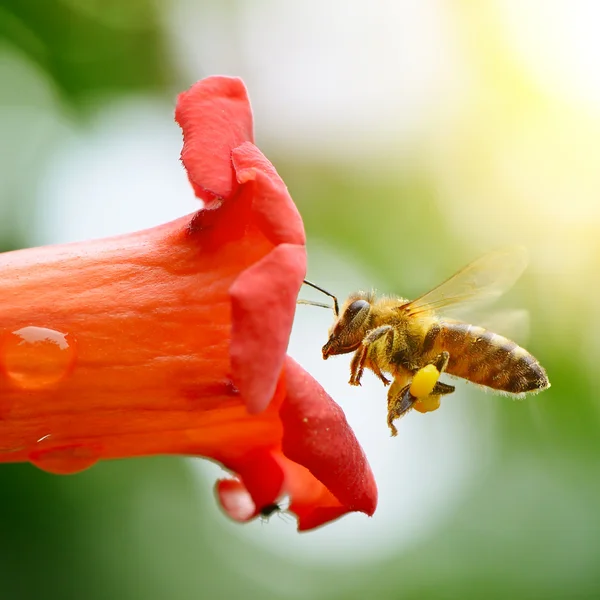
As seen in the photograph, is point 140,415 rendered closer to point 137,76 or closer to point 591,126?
point 137,76

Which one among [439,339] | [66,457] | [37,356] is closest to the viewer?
[37,356]

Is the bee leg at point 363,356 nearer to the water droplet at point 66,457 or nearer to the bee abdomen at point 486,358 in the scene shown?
the bee abdomen at point 486,358

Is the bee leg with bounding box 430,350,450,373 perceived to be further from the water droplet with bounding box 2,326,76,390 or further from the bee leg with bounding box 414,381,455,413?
the water droplet with bounding box 2,326,76,390

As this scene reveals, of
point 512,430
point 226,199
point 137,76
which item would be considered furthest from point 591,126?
point 226,199

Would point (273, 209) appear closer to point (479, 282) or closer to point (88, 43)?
point (479, 282)

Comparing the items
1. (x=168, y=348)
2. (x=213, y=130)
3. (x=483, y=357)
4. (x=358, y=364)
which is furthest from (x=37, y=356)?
(x=483, y=357)

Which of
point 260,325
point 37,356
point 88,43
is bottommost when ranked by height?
point 88,43

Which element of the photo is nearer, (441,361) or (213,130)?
(213,130)
